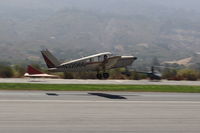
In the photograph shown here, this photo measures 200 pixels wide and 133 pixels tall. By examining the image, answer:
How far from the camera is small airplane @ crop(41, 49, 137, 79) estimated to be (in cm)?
3547

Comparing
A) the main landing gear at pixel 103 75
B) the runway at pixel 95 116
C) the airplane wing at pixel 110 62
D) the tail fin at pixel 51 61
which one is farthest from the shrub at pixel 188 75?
the runway at pixel 95 116

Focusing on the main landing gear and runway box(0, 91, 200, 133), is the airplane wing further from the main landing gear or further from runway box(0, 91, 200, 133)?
runway box(0, 91, 200, 133)

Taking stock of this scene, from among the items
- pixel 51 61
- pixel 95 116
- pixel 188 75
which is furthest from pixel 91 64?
pixel 188 75

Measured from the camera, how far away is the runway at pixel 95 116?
50.1ft

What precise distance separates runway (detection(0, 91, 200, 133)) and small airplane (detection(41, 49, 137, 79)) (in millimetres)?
10644

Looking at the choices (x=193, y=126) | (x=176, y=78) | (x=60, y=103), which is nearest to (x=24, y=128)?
(x=193, y=126)

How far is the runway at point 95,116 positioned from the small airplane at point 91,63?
10644mm

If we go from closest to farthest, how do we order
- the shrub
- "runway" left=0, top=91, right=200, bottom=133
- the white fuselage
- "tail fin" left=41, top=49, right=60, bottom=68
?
1. "runway" left=0, top=91, right=200, bottom=133
2. the white fuselage
3. "tail fin" left=41, top=49, right=60, bottom=68
4. the shrub

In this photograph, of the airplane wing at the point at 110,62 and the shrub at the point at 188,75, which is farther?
the shrub at the point at 188,75

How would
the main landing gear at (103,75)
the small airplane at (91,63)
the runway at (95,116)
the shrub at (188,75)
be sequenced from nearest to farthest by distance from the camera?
the runway at (95,116) < the small airplane at (91,63) < the main landing gear at (103,75) < the shrub at (188,75)

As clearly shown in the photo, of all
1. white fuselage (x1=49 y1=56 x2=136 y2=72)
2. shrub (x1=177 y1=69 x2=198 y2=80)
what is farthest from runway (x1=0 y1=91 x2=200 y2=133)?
shrub (x1=177 y1=69 x2=198 y2=80)

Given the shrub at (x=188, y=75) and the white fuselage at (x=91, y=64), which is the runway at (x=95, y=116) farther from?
the shrub at (x=188, y=75)

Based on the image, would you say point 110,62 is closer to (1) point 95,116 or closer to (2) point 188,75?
(1) point 95,116

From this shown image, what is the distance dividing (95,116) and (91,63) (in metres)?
18.8
